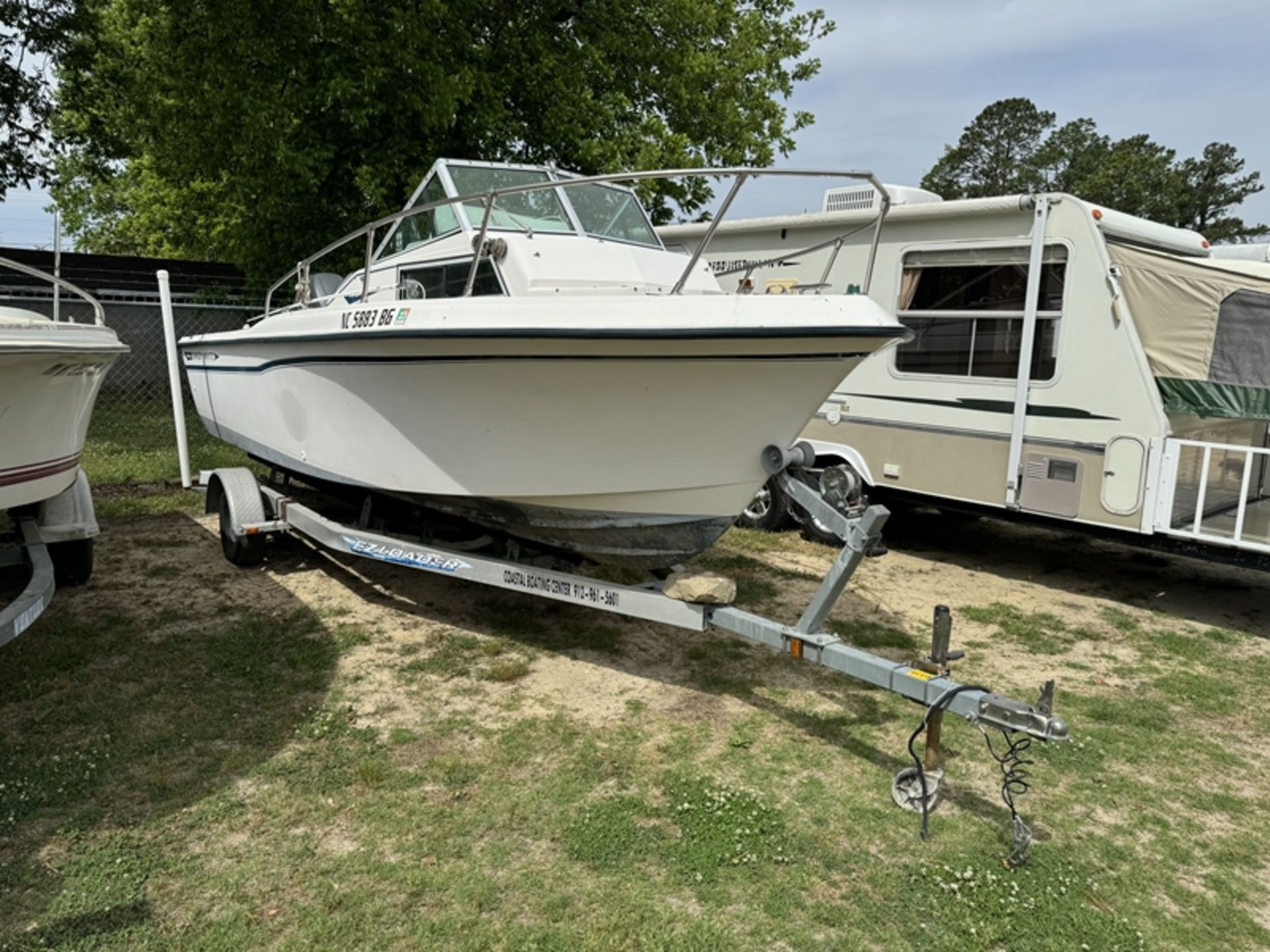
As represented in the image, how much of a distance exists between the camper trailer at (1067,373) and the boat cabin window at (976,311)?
1cm

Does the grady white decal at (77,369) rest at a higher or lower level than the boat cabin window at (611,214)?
lower

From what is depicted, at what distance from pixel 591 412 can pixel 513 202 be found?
179 cm

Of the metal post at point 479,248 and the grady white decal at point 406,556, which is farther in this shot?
the grady white decal at point 406,556

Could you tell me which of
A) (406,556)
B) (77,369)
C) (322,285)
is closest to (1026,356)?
(406,556)

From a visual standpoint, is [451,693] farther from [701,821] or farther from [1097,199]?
[1097,199]

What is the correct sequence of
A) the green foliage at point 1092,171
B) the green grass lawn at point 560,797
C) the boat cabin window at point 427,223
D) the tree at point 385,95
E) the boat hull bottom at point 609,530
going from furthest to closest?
1. the green foliage at point 1092,171
2. the tree at point 385,95
3. the boat cabin window at point 427,223
4. the boat hull bottom at point 609,530
5. the green grass lawn at point 560,797

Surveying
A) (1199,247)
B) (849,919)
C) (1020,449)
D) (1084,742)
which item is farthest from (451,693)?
(1199,247)

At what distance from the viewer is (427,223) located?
5086 mm

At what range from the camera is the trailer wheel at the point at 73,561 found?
5031 mm

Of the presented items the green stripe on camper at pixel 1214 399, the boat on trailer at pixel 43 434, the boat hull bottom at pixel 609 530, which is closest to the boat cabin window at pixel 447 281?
the boat hull bottom at pixel 609 530

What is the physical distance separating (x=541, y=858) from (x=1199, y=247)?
6.31 meters

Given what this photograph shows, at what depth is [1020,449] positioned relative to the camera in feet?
19.0

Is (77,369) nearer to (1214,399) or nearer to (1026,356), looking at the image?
(1026,356)

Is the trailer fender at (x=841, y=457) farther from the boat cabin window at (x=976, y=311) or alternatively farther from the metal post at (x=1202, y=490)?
the metal post at (x=1202, y=490)
